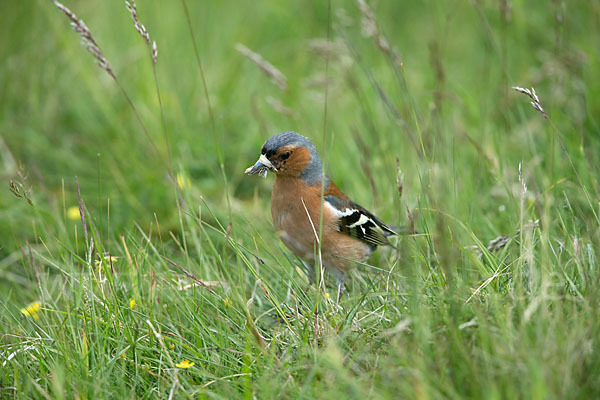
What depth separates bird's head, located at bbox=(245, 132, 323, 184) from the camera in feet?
12.8

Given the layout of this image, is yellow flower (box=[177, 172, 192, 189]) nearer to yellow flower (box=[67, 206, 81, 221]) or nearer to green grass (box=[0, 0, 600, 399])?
green grass (box=[0, 0, 600, 399])

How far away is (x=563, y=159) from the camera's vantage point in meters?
4.33

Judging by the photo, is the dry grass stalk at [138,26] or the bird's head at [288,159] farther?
the bird's head at [288,159]

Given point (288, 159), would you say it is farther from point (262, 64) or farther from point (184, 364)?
point (184, 364)

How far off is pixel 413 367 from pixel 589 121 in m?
3.50

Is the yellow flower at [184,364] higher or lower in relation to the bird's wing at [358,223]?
higher

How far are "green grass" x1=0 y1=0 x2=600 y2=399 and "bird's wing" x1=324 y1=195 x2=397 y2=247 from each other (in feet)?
0.62

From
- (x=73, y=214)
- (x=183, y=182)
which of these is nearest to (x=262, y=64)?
(x=183, y=182)

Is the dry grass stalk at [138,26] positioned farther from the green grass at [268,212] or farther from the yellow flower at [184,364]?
the yellow flower at [184,364]

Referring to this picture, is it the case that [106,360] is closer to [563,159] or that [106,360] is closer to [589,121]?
[563,159]

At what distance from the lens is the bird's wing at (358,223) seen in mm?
4059

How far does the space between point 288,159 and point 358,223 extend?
0.65m

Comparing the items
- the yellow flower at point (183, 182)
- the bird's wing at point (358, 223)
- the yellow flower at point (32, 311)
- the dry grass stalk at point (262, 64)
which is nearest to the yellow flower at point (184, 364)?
the yellow flower at point (32, 311)

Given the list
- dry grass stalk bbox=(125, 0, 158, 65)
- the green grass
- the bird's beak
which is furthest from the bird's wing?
dry grass stalk bbox=(125, 0, 158, 65)
